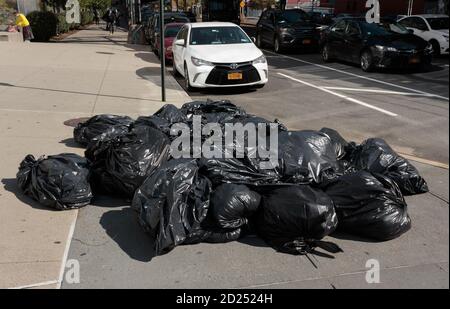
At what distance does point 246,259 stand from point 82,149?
3557mm

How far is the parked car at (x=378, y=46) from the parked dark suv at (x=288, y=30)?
3.20 m

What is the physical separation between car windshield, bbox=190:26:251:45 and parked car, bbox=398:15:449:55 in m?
7.69

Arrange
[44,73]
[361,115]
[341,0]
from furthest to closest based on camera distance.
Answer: [341,0]
[44,73]
[361,115]

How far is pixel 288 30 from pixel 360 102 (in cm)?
994

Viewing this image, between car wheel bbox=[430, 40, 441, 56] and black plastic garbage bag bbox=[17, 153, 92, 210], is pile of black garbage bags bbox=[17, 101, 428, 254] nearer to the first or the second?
black plastic garbage bag bbox=[17, 153, 92, 210]

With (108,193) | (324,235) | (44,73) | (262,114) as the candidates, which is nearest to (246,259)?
(324,235)

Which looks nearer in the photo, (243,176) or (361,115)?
(243,176)

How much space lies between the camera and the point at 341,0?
49.5 metres

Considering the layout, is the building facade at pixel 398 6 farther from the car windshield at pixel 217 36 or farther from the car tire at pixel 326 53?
the car windshield at pixel 217 36

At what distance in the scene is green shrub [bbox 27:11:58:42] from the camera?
2581 cm

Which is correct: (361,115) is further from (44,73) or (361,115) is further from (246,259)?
(44,73)

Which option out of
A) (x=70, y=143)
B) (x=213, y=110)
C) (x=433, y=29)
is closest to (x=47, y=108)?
(x=70, y=143)

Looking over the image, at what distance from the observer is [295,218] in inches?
148

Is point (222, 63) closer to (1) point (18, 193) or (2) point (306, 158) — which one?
(2) point (306, 158)
